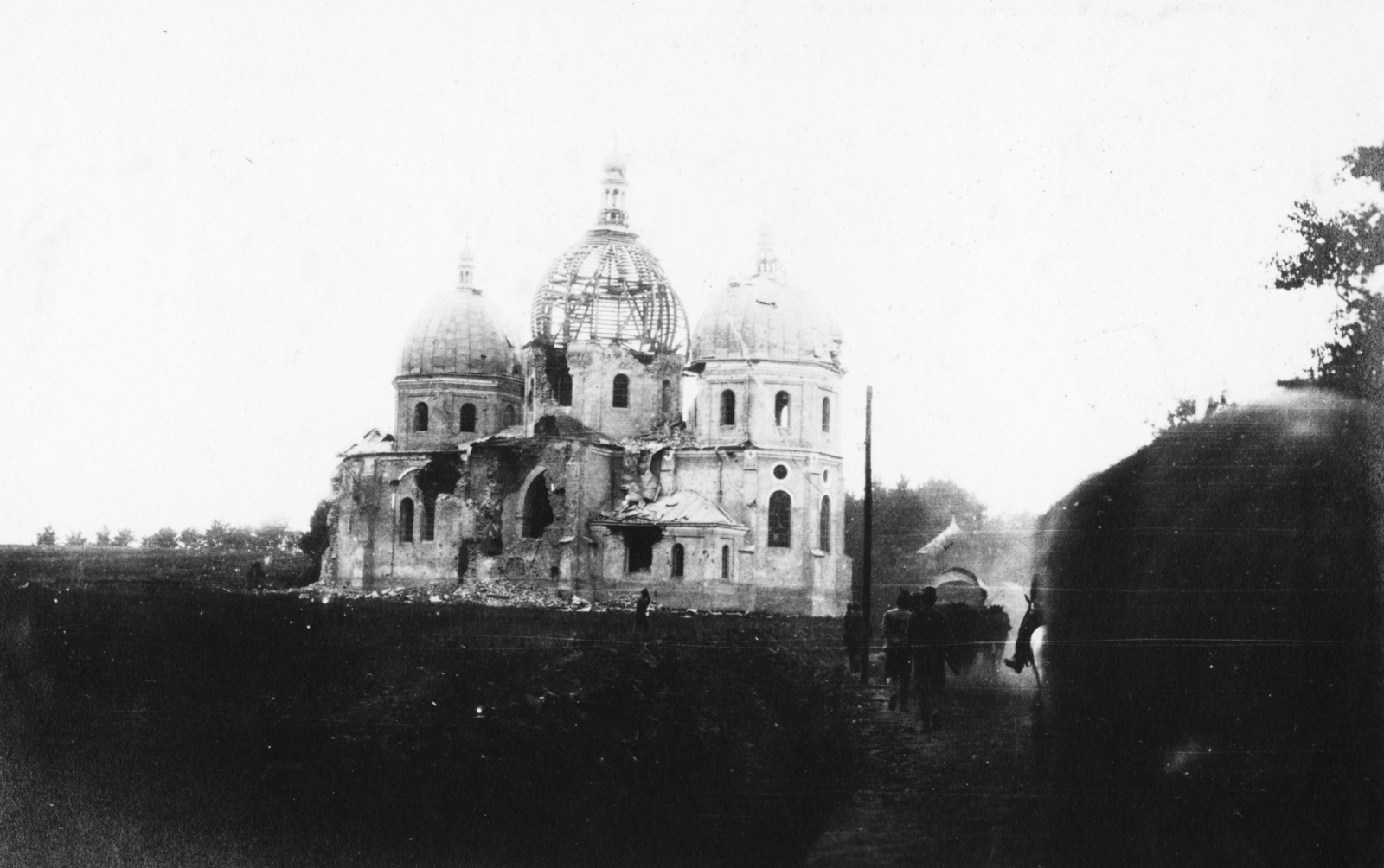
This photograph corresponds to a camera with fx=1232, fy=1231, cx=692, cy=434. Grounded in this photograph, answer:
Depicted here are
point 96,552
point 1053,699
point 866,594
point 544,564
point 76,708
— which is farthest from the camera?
point 544,564

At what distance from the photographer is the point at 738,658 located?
60.2ft

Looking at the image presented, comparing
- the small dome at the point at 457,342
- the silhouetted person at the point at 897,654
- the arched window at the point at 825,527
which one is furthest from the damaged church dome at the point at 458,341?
the silhouetted person at the point at 897,654

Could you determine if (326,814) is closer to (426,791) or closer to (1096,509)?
(426,791)

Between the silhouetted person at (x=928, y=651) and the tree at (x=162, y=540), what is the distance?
1220 centimetres

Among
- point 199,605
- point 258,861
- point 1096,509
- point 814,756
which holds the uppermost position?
point 1096,509

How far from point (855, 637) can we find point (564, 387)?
69.8 feet

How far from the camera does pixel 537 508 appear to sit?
120 feet

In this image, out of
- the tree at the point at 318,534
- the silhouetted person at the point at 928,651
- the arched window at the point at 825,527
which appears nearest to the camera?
the silhouetted person at the point at 928,651

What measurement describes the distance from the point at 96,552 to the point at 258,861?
777cm

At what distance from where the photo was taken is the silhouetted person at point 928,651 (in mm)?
16047

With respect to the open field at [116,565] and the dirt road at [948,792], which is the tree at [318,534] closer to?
the open field at [116,565]

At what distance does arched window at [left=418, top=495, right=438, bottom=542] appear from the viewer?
3712 cm

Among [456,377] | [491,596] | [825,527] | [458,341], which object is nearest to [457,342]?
[458,341]

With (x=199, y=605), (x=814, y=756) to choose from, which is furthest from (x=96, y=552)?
(x=814, y=756)
